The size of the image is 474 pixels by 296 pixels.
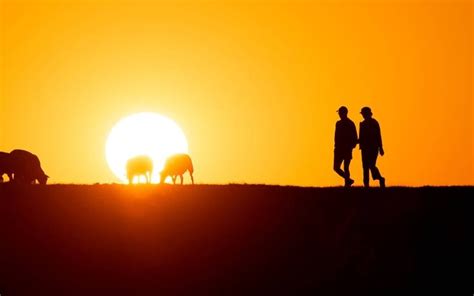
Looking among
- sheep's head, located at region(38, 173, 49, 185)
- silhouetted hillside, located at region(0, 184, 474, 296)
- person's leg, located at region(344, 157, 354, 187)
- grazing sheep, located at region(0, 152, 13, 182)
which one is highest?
grazing sheep, located at region(0, 152, 13, 182)

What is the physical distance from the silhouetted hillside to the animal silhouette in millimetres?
6811

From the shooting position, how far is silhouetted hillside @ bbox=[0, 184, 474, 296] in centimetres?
3028

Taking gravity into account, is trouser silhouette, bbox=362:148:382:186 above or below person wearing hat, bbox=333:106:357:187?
below

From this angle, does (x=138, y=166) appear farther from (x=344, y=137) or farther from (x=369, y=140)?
(x=369, y=140)

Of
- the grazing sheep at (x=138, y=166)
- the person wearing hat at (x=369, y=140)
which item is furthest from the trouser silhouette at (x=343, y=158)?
the grazing sheep at (x=138, y=166)

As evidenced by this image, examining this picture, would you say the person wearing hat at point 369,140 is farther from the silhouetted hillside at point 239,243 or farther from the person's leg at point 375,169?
the silhouetted hillside at point 239,243

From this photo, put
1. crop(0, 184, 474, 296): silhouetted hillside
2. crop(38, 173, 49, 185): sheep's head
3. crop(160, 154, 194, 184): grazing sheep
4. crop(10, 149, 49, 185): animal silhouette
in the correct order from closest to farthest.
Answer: crop(0, 184, 474, 296): silhouetted hillside, crop(10, 149, 49, 185): animal silhouette, crop(38, 173, 49, 185): sheep's head, crop(160, 154, 194, 184): grazing sheep

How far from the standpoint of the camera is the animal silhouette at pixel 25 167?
39.7 m

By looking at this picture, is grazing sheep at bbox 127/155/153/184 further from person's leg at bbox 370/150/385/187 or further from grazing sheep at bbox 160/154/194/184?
person's leg at bbox 370/150/385/187

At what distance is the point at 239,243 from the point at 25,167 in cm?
1263

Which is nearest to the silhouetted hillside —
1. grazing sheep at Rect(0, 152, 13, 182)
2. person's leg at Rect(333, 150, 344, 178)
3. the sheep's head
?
person's leg at Rect(333, 150, 344, 178)

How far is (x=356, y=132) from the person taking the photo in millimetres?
33625

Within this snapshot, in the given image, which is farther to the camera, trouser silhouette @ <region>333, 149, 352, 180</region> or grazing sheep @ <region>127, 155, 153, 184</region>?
grazing sheep @ <region>127, 155, 153, 184</region>

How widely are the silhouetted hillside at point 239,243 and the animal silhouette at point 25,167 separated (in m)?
6.81
